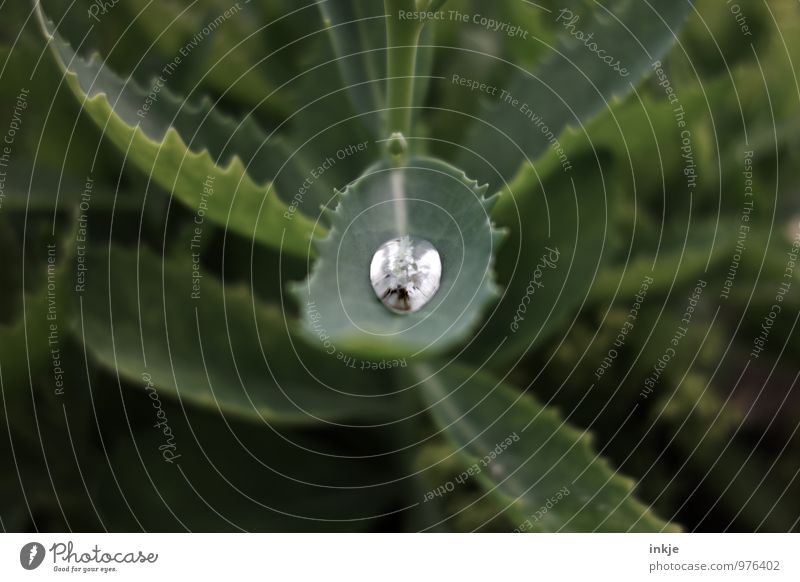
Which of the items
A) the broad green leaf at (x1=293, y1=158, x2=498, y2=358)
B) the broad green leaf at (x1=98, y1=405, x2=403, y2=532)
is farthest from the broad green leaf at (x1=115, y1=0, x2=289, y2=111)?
the broad green leaf at (x1=98, y1=405, x2=403, y2=532)

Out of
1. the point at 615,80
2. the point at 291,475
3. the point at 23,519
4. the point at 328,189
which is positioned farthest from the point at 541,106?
the point at 23,519

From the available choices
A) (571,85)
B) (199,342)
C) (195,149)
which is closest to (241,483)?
(199,342)

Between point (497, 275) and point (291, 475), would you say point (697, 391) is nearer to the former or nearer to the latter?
point (497, 275)

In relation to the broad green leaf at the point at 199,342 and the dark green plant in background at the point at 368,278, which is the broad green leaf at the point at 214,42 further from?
A: the broad green leaf at the point at 199,342

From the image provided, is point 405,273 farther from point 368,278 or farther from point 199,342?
point 199,342

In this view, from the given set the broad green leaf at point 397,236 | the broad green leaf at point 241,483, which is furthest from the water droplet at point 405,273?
the broad green leaf at point 241,483

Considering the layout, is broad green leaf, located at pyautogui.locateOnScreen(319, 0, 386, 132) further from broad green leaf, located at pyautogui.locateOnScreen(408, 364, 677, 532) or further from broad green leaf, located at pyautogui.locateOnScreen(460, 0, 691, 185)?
broad green leaf, located at pyautogui.locateOnScreen(408, 364, 677, 532)

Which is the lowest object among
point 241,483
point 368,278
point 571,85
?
point 241,483
